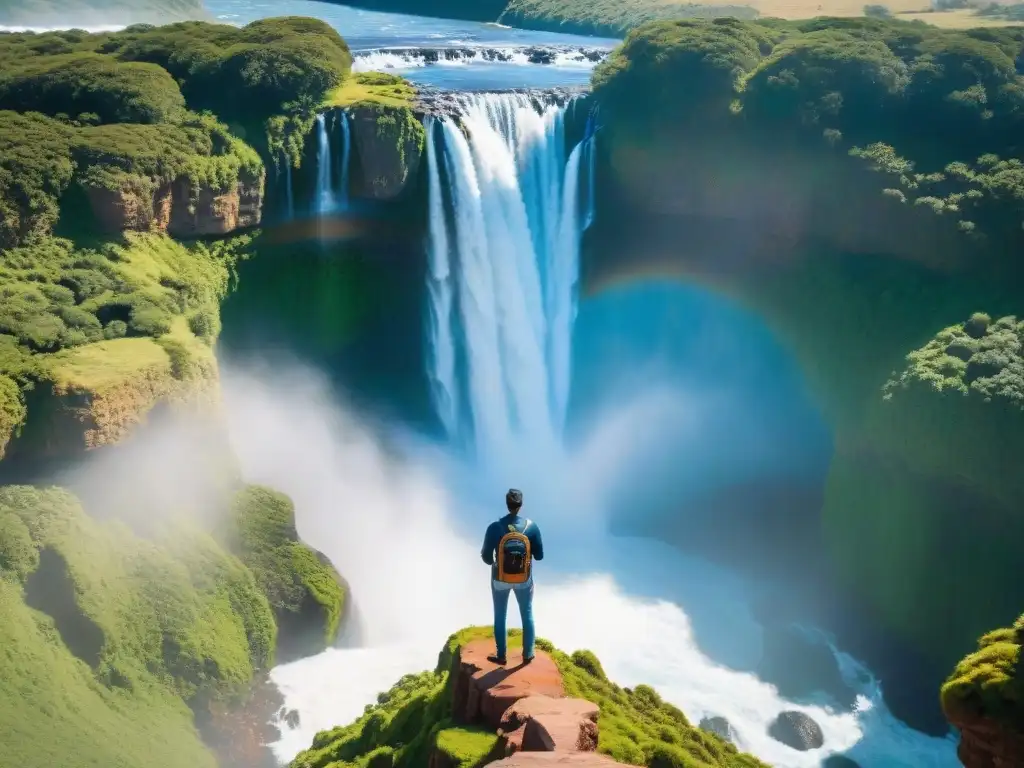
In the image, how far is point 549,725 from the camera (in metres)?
12.8

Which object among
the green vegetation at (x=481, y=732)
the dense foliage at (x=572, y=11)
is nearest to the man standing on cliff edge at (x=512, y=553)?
the green vegetation at (x=481, y=732)

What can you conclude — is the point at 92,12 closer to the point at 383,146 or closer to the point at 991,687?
the point at 383,146

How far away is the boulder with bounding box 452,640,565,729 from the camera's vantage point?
47.1 feet

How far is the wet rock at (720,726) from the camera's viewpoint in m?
28.0

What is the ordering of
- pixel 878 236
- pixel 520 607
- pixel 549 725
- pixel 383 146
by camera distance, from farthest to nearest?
pixel 383 146
pixel 878 236
pixel 520 607
pixel 549 725

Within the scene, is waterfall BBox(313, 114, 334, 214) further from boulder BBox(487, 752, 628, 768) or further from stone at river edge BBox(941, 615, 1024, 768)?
stone at river edge BBox(941, 615, 1024, 768)

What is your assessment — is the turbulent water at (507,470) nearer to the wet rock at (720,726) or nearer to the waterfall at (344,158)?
the wet rock at (720,726)

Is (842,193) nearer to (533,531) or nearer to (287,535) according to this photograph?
(287,535)

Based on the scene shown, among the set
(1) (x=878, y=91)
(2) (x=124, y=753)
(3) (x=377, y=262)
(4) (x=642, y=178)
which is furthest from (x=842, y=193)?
(2) (x=124, y=753)

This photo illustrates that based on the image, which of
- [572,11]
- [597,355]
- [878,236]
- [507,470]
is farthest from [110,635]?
[572,11]

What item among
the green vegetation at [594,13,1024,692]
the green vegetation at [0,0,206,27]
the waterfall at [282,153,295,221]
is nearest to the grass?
the waterfall at [282,153,295,221]

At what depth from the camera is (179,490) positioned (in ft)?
94.6

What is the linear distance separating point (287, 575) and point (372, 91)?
62.2 ft

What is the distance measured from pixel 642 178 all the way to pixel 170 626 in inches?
937
